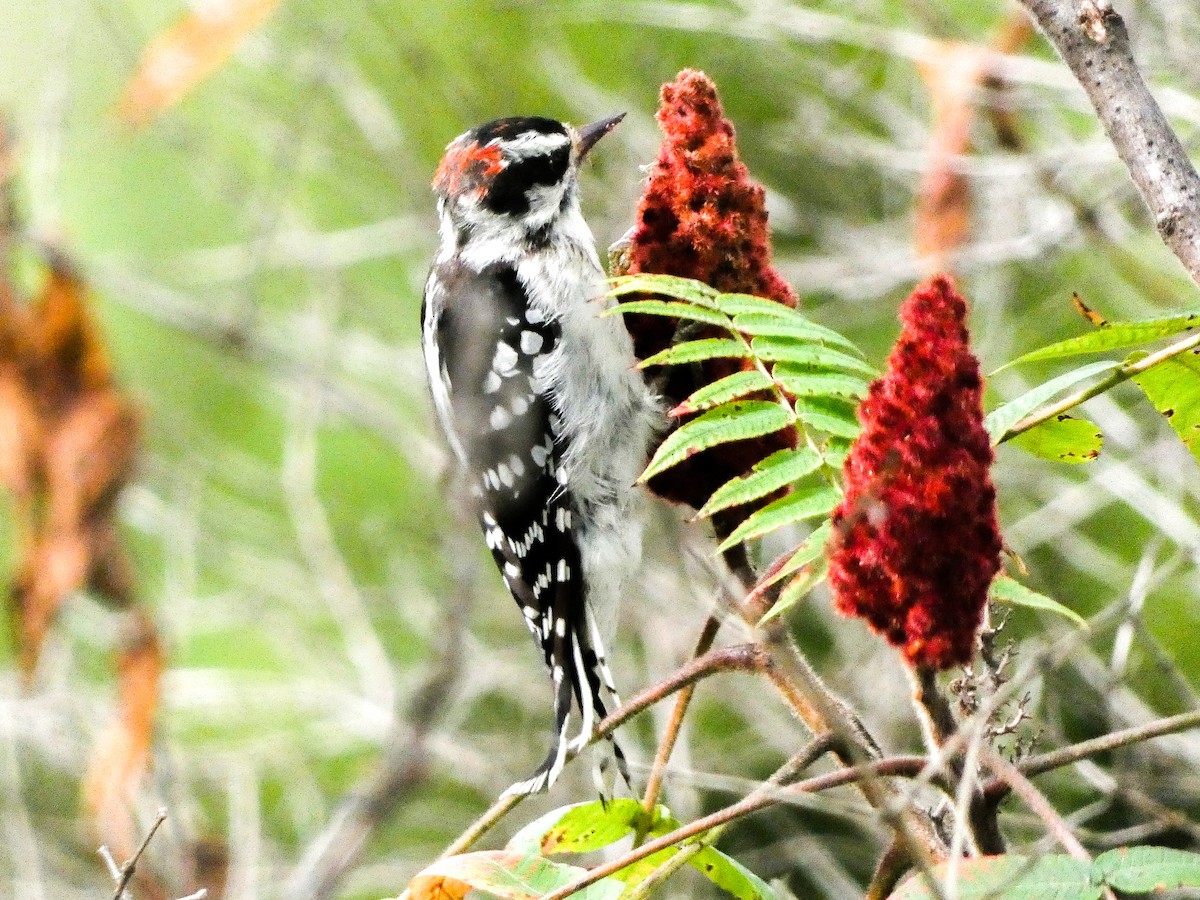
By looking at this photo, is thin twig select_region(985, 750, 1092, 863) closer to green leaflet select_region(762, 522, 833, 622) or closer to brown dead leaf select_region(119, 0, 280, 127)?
green leaflet select_region(762, 522, 833, 622)

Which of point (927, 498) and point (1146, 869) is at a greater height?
point (927, 498)

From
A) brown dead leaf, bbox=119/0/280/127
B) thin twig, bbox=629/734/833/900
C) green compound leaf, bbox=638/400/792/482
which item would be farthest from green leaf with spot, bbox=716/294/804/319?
brown dead leaf, bbox=119/0/280/127

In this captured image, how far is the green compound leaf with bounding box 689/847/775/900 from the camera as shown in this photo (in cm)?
150

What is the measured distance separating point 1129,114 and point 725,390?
50 centimetres

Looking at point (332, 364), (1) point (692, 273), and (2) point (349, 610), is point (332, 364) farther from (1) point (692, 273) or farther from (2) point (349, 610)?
(1) point (692, 273)

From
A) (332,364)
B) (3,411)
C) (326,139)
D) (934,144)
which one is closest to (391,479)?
(332,364)

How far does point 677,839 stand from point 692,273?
86 centimetres

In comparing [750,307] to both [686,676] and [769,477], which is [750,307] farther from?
[686,676]

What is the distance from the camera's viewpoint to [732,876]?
1512mm

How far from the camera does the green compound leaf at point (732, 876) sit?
1500 mm

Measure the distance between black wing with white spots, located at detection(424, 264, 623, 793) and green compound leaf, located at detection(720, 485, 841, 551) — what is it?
4.75 feet

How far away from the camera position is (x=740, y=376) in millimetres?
1619

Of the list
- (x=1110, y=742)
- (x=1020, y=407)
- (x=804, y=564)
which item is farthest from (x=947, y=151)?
(x=1110, y=742)

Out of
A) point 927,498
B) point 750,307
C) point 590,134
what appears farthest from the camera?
point 590,134
